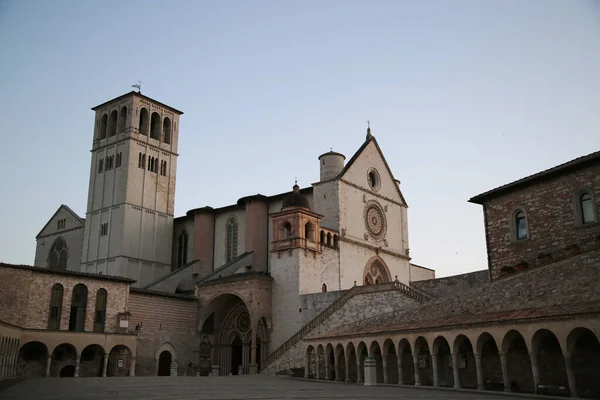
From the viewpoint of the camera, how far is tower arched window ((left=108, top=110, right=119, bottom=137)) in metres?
59.3

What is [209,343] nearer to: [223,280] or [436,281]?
[223,280]

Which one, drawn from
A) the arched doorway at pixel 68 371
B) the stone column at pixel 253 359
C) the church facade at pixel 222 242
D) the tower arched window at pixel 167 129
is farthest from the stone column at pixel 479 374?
the tower arched window at pixel 167 129

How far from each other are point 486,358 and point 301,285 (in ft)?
61.3

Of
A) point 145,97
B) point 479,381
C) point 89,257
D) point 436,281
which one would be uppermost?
point 145,97

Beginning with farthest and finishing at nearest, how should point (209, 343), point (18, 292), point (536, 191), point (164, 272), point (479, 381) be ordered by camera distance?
point (164, 272), point (209, 343), point (18, 292), point (536, 191), point (479, 381)

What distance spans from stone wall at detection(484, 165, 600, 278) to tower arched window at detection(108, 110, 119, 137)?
40.5 m

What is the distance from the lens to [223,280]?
4388cm

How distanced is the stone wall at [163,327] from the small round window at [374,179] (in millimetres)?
16722

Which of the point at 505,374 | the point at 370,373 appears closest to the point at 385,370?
the point at 370,373

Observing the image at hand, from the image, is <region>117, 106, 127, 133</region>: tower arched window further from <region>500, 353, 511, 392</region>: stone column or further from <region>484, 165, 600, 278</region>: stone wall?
<region>500, 353, 511, 392</region>: stone column

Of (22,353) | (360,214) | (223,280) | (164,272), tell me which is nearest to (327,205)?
(360,214)

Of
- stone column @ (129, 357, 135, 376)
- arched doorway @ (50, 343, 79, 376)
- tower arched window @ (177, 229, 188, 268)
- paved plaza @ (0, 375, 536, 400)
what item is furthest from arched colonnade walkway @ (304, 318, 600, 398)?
tower arched window @ (177, 229, 188, 268)

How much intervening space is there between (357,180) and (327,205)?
147 inches

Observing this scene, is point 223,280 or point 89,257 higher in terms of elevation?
point 89,257
